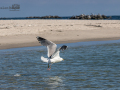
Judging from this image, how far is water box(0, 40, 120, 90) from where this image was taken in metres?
9.90

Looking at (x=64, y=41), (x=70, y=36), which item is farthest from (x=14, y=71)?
(x=70, y=36)

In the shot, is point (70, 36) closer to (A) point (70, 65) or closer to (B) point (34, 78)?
(A) point (70, 65)

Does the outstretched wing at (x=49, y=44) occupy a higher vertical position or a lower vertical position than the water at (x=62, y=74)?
higher

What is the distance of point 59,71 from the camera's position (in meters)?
12.6

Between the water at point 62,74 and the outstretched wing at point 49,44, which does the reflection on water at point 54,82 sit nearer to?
the water at point 62,74

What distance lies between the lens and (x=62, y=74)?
11.9 metres

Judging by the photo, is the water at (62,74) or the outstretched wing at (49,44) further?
the outstretched wing at (49,44)

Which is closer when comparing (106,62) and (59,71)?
(59,71)

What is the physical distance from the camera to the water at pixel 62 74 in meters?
9.90

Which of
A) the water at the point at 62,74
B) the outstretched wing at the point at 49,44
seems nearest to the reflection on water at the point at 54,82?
the water at the point at 62,74

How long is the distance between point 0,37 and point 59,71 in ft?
46.0

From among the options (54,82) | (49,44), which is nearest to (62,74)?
(54,82)

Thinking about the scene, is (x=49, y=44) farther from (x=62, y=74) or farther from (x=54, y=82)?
(x=54, y=82)

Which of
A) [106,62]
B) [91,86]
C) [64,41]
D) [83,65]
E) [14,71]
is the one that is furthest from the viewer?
[64,41]
